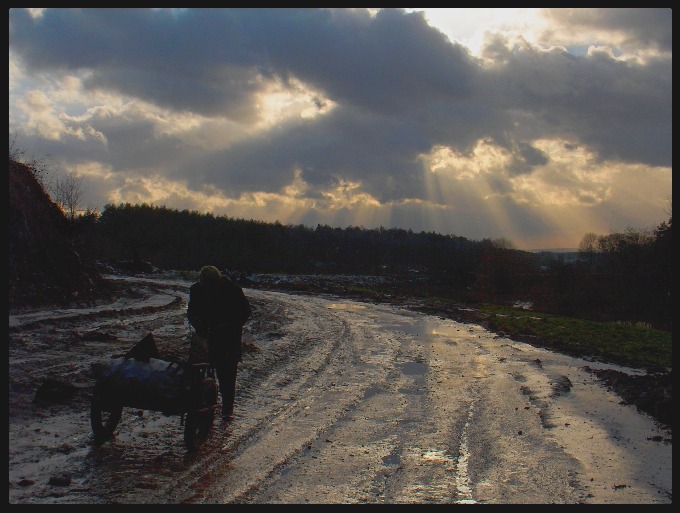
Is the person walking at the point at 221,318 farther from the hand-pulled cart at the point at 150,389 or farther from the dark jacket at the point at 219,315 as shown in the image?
the hand-pulled cart at the point at 150,389

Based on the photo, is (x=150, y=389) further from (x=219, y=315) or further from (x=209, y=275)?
(x=209, y=275)

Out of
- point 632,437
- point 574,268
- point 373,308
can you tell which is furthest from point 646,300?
point 632,437

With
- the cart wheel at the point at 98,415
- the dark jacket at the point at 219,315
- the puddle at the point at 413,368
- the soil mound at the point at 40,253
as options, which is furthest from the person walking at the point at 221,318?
the soil mound at the point at 40,253

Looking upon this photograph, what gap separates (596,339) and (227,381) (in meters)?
16.9

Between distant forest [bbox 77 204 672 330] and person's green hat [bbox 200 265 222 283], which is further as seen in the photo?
distant forest [bbox 77 204 672 330]

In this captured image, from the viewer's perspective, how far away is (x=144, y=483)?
227 inches

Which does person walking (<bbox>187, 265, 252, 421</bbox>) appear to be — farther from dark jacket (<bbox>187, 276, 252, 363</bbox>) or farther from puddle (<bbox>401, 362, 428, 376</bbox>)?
puddle (<bbox>401, 362, 428, 376</bbox>)

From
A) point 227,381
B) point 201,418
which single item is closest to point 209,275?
point 227,381

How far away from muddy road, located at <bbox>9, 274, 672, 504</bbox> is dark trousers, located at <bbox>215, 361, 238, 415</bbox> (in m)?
0.28

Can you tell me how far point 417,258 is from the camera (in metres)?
147

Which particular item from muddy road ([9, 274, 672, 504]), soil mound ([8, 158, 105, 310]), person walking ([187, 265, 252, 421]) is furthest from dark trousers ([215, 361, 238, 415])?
soil mound ([8, 158, 105, 310])

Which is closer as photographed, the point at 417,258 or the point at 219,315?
the point at 219,315

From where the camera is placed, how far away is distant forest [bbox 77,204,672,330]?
43.8 meters
